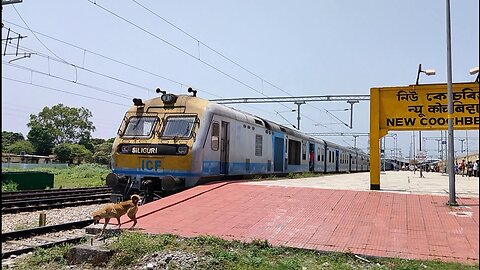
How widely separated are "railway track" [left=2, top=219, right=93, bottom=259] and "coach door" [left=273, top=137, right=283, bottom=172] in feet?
31.8

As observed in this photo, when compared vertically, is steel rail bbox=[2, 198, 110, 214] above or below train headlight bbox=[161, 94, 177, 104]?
below

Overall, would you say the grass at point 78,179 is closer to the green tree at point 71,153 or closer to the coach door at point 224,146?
the coach door at point 224,146

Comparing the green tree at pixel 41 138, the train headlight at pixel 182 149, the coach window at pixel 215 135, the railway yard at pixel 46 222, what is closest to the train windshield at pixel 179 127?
the train headlight at pixel 182 149

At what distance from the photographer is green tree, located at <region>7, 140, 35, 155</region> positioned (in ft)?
243

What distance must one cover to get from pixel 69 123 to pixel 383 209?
87678 mm

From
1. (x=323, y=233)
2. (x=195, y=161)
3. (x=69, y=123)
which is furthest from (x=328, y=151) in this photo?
(x=69, y=123)

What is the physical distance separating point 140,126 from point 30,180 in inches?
585

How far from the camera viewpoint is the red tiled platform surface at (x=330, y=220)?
683 cm

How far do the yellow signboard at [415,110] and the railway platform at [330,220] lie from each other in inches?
103

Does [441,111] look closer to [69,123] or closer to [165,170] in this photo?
[165,170]

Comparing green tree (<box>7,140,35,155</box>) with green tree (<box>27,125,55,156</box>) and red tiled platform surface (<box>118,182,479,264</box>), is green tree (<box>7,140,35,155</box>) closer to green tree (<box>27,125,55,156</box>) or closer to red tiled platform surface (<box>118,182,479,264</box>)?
green tree (<box>27,125,55,156</box>)

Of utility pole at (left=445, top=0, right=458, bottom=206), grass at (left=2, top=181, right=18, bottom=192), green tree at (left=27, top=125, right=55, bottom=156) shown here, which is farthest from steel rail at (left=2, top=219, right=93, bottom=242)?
green tree at (left=27, top=125, right=55, bottom=156)

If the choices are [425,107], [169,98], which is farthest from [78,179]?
[425,107]

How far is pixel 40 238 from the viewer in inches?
379
